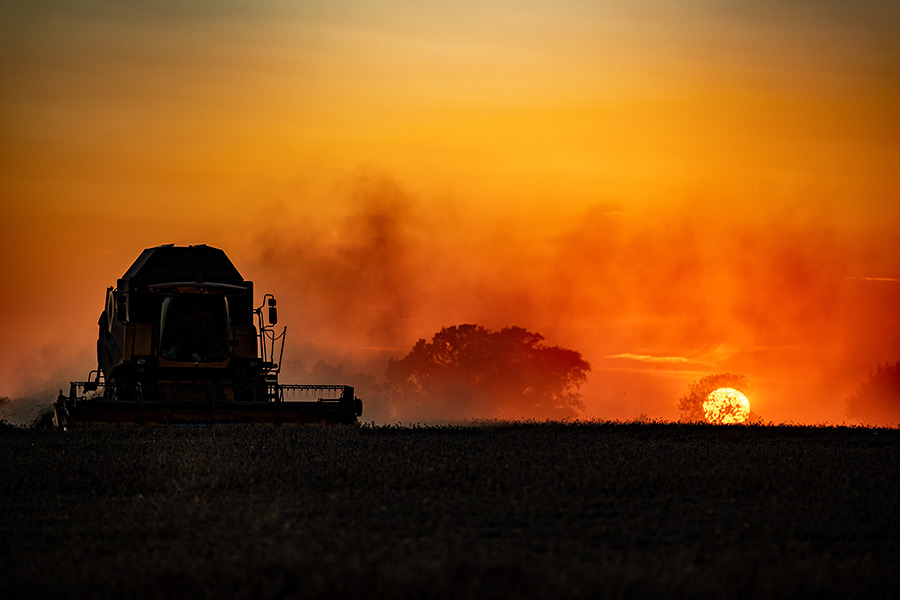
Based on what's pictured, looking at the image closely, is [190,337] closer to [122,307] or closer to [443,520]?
[122,307]

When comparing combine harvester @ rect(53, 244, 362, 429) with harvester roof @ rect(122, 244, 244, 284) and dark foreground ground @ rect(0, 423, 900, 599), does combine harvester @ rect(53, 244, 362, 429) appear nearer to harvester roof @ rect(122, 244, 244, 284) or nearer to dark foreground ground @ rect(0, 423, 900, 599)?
harvester roof @ rect(122, 244, 244, 284)

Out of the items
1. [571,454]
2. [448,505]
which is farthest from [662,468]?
[448,505]

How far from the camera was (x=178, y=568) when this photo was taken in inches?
374

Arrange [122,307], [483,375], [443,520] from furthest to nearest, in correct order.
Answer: [483,375] < [122,307] < [443,520]

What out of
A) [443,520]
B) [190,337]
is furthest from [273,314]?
[443,520]

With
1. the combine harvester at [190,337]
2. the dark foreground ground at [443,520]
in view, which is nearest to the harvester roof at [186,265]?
the combine harvester at [190,337]

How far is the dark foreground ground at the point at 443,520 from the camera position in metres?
8.86

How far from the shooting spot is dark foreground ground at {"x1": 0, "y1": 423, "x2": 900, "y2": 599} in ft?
29.1

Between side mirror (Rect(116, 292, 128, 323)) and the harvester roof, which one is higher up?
the harvester roof

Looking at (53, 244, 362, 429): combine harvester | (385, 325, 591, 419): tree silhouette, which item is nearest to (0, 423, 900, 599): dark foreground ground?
(53, 244, 362, 429): combine harvester

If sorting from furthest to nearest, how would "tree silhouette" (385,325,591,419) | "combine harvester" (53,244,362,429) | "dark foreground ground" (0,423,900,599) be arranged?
"tree silhouette" (385,325,591,419) → "combine harvester" (53,244,362,429) → "dark foreground ground" (0,423,900,599)

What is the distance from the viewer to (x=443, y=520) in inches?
471

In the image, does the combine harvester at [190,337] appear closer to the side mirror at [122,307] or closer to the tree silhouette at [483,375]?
the side mirror at [122,307]

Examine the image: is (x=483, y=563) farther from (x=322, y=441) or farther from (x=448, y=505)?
(x=322, y=441)
